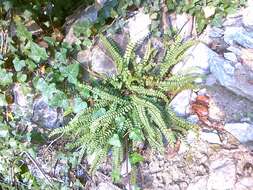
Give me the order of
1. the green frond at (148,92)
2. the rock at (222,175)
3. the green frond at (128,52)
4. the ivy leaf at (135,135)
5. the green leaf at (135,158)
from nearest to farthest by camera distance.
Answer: the rock at (222,175) → the ivy leaf at (135,135) → the green leaf at (135,158) → the green frond at (148,92) → the green frond at (128,52)

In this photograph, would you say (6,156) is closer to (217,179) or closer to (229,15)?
(217,179)

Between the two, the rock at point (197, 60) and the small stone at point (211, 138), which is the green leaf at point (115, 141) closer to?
the small stone at point (211, 138)

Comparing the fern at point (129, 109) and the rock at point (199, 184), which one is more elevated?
the fern at point (129, 109)

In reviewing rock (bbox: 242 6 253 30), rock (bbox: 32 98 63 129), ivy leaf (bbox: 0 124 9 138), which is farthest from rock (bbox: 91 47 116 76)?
rock (bbox: 242 6 253 30)

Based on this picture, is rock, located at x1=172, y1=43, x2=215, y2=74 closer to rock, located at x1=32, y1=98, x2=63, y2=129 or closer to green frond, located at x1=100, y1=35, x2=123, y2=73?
green frond, located at x1=100, y1=35, x2=123, y2=73

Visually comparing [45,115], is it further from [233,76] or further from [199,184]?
[233,76]

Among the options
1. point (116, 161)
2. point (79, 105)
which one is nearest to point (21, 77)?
point (79, 105)

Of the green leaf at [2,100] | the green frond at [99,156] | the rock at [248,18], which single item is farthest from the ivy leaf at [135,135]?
the rock at [248,18]
